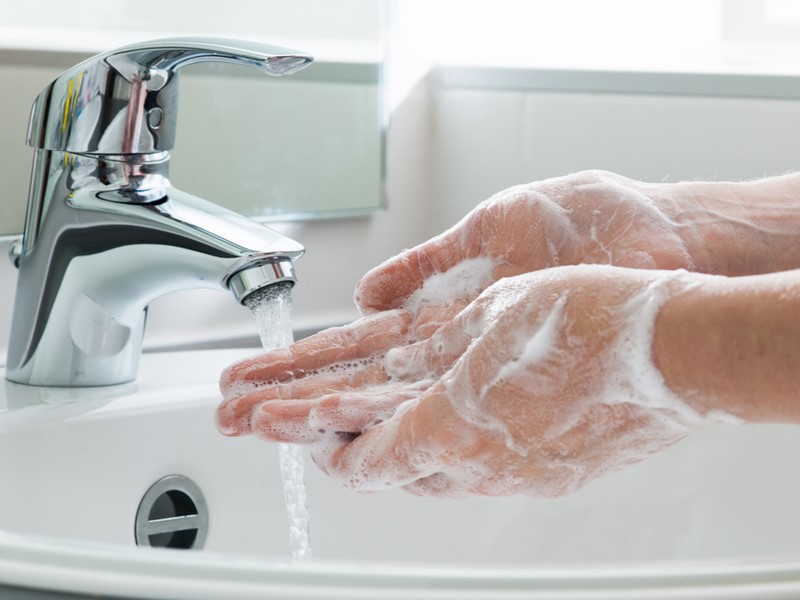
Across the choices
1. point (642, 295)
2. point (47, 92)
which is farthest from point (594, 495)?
point (47, 92)

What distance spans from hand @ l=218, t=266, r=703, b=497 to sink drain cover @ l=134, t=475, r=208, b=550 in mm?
186

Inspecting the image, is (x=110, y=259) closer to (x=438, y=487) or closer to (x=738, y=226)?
(x=438, y=487)

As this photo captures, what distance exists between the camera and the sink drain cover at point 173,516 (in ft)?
2.35

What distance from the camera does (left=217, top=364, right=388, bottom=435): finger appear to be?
22.1 inches

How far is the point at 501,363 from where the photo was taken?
486 millimetres

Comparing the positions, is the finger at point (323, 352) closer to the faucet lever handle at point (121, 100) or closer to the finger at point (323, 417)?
the finger at point (323, 417)

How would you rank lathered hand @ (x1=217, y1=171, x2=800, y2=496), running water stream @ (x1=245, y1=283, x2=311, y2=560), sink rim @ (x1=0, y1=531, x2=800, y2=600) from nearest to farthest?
sink rim @ (x1=0, y1=531, x2=800, y2=600) < lathered hand @ (x1=217, y1=171, x2=800, y2=496) < running water stream @ (x1=245, y1=283, x2=311, y2=560)

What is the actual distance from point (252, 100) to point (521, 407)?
0.56m

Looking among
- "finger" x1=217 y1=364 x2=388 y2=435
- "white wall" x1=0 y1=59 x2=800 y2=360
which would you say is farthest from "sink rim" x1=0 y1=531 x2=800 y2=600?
"white wall" x1=0 y1=59 x2=800 y2=360

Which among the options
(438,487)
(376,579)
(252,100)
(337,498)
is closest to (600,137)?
(252,100)

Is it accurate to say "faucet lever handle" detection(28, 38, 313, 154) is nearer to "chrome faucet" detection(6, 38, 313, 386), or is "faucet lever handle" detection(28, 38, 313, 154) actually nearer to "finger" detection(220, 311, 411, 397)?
"chrome faucet" detection(6, 38, 313, 386)

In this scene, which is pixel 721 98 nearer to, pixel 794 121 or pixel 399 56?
pixel 794 121

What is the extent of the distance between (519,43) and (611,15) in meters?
0.10

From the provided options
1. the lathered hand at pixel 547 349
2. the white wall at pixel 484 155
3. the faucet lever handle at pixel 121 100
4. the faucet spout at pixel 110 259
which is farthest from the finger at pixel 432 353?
the white wall at pixel 484 155
